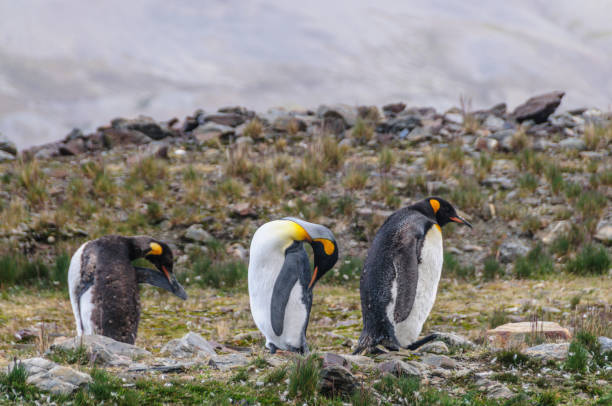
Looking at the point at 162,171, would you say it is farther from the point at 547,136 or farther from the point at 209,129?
the point at 547,136

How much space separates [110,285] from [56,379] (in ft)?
7.32

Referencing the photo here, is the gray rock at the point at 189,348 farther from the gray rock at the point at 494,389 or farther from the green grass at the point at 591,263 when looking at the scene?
the green grass at the point at 591,263

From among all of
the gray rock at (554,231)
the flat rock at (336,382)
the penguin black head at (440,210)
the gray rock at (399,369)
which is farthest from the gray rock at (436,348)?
the gray rock at (554,231)

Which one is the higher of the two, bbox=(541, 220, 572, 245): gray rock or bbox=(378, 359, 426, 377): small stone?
bbox=(541, 220, 572, 245): gray rock

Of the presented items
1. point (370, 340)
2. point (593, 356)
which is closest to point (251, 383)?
point (370, 340)

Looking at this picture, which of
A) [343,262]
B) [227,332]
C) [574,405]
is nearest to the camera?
[574,405]

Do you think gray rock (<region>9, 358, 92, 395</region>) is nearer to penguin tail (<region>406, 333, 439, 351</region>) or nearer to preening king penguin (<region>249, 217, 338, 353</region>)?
preening king penguin (<region>249, 217, 338, 353</region>)

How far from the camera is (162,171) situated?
15.3 meters

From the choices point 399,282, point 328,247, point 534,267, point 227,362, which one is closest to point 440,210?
point 399,282

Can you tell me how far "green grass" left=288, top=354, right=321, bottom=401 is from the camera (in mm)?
3822

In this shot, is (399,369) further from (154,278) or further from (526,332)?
(154,278)

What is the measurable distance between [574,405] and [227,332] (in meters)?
4.48

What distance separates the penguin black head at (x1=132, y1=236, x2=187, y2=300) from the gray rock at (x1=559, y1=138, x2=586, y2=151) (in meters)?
13.2

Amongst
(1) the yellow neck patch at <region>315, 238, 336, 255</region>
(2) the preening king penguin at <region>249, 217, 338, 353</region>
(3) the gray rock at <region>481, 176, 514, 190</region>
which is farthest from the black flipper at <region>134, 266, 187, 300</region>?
(3) the gray rock at <region>481, 176, 514, 190</region>
